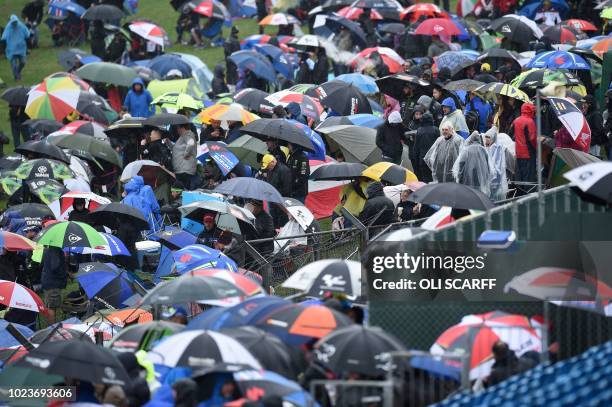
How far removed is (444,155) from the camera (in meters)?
19.2

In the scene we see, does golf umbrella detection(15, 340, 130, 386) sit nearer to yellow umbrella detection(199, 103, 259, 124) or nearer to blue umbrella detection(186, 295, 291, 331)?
blue umbrella detection(186, 295, 291, 331)

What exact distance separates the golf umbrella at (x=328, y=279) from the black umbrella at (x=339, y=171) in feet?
19.1

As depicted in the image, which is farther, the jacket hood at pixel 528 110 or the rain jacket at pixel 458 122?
the rain jacket at pixel 458 122

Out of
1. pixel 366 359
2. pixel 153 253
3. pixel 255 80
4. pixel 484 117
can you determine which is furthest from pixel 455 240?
pixel 255 80

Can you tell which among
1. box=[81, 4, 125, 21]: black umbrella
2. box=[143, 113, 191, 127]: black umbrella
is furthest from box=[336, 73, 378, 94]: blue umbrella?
box=[81, 4, 125, 21]: black umbrella

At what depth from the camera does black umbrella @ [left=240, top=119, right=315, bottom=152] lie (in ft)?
67.2

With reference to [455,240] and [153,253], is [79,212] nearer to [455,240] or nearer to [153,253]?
[153,253]

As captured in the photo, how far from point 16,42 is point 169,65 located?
5.25 meters

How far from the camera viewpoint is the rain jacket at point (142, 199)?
67.5 ft

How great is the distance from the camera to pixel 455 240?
48.6ft

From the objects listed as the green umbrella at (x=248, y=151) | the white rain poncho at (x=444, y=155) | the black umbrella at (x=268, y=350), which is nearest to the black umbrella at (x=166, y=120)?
the green umbrella at (x=248, y=151)

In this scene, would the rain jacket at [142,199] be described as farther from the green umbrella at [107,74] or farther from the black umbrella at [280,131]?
→ the green umbrella at [107,74]

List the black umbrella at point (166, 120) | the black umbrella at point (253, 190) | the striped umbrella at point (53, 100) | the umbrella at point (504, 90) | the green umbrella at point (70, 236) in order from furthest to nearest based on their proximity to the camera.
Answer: the striped umbrella at point (53, 100) → the black umbrella at point (166, 120) → the umbrella at point (504, 90) → the black umbrella at point (253, 190) → the green umbrella at point (70, 236)

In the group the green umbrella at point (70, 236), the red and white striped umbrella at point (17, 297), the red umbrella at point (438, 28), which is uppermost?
the red umbrella at point (438, 28)
